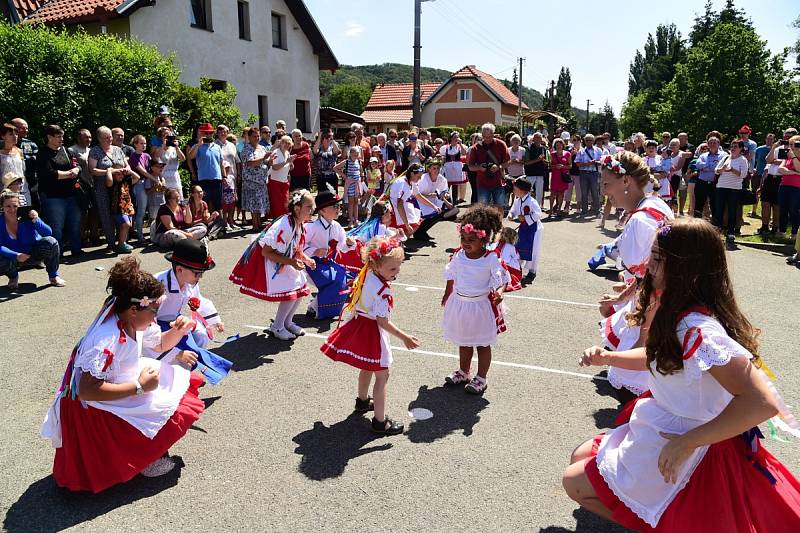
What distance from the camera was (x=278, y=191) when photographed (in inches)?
508

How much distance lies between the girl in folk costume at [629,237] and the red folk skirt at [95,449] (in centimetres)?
338

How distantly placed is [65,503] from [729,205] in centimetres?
1309

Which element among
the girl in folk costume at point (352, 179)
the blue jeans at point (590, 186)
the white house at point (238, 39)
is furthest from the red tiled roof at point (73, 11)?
the blue jeans at point (590, 186)

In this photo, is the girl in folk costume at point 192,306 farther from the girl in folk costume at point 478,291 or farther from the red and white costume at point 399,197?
the red and white costume at point 399,197

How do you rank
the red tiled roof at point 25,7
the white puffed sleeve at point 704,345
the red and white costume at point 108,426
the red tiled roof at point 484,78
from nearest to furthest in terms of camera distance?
the white puffed sleeve at point 704,345
the red and white costume at point 108,426
the red tiled roof at point 25,7
the red tiled roof at point 484,78

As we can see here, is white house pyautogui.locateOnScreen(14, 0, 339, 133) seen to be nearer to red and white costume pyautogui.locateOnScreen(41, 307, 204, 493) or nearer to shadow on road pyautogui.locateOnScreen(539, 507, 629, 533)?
red and white costume pyautogui.locateOnScreen(41, 307, 204, 493)

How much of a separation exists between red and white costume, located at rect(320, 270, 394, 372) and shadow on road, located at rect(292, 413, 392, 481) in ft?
1.68

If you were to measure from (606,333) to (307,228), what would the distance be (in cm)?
367

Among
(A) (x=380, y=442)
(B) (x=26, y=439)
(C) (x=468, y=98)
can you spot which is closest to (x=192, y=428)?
(B) (x=26, y=439)

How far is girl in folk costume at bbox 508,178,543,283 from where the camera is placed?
9398 mm

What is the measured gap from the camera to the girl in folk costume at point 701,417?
2420mm

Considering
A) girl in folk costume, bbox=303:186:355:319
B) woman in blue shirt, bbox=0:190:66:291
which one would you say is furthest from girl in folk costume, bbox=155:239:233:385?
woman in blue shirt, bbox=0:190:66:291

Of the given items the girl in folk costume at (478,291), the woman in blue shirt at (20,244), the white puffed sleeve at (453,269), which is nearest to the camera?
the girl in folk costume at (478,291)

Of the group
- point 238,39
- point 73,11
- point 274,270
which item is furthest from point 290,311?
point 238,39
